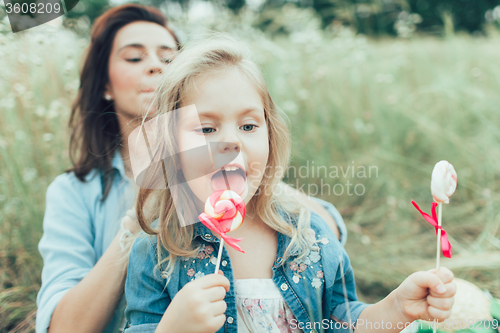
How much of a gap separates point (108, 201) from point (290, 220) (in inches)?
29.3

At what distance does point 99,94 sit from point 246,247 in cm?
102

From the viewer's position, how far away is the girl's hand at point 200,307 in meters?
0.75

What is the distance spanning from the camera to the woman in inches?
44.5

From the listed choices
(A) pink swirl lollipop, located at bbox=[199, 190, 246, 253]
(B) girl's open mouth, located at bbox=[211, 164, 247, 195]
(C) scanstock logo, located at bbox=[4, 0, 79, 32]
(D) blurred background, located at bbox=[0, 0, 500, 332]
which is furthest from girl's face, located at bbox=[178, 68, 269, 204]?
(C) scanstock logo, located at bbox=[4, 0, 79, 32]

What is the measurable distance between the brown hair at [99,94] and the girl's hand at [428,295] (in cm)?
121

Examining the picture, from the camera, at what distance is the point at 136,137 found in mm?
1098

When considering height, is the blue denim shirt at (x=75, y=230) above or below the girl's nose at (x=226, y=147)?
below

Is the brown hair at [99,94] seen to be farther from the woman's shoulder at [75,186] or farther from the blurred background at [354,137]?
the blurred background at [354,137]

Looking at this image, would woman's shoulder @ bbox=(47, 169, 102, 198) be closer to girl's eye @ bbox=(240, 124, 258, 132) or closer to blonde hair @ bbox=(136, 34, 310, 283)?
blonde hair @ bbox=(136, 34, 310, 283)

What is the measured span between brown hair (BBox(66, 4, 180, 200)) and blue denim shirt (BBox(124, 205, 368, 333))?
0.67 m

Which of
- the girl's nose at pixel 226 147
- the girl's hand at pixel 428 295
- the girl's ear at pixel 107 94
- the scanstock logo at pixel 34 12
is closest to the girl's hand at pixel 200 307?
the girl's nose at pixel 226 147

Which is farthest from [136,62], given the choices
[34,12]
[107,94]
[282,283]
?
[282,283]

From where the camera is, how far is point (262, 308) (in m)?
0.99

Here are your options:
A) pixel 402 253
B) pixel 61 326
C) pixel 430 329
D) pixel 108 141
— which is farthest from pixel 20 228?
pixel 402 253
